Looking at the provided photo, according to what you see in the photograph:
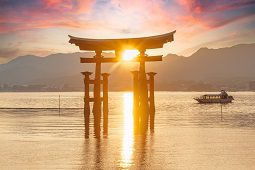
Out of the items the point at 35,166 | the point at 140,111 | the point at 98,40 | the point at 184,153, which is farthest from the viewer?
the point at 140,111

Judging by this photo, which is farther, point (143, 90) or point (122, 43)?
point (143, 90)

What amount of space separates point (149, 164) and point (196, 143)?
6.19m

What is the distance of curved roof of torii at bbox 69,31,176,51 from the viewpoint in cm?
2997

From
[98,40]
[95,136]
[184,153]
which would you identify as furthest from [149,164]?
[98,40]

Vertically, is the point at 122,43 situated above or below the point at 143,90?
above

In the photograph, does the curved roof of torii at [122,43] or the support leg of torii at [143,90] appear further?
the support leg of torii at [143,90]

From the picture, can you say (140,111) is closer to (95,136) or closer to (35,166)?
(95,136)

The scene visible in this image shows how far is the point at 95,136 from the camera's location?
2266 cm

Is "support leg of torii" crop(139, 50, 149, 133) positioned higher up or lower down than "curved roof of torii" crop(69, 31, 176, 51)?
lower down

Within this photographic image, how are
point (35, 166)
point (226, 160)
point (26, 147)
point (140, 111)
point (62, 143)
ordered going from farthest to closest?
point (140, 111) → point (62, 143) → point (26, 147) → point (226, 160) → point (35, 166)

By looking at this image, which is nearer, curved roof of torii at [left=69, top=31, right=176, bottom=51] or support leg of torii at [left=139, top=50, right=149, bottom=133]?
curved roof of torii at [left=69, top=31, right=176, bottom=51]

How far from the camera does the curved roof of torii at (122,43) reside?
29969mm

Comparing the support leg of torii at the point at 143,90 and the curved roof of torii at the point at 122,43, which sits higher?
the curved roof of torii at the point at 122,43

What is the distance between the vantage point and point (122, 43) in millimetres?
30984
